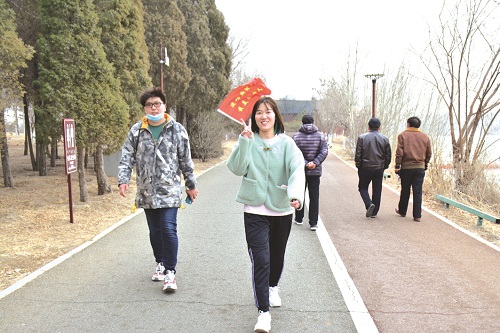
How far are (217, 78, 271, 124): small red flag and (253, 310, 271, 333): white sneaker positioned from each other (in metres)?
1.64

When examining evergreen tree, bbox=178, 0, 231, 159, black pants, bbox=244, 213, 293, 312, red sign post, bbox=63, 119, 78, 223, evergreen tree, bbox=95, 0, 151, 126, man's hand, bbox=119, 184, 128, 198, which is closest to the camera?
black pants, bbox=244, 213, 293, 312

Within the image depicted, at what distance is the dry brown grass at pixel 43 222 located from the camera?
18.3 ft

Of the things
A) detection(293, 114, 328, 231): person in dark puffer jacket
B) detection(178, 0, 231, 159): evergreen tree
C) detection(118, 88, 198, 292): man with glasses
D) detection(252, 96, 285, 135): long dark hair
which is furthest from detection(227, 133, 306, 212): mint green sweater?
detection(178, 0, 231, 159): evergreen tree

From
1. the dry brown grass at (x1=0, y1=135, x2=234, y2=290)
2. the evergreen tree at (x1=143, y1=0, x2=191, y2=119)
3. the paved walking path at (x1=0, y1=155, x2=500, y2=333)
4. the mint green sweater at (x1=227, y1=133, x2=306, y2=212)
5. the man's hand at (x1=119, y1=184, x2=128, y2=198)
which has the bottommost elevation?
the dry brown grass at (x1=0, y1=135, x2=234, y2=290)

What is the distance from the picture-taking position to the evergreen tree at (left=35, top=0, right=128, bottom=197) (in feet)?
30.9

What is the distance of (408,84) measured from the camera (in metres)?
21.9

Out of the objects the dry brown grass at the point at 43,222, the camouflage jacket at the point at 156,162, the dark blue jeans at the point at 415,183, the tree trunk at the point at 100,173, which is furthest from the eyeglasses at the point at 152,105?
the tree trunk at the point at 100,173

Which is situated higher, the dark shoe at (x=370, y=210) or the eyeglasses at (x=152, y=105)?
the eyeglasses at (x=152, y=105)

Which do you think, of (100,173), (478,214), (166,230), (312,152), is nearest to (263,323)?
(166,230)

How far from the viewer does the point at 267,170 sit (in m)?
3.60

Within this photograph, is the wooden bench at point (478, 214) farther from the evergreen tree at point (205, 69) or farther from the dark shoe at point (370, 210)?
the evergreen tree at point (205, 69)

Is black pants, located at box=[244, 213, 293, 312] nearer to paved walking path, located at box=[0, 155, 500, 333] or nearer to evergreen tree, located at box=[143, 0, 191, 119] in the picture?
paved walking path, located at box=[0, 155, 500, 333]

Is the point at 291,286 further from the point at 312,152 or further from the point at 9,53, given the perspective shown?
the point at 9,53

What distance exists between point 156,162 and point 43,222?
4.80m
